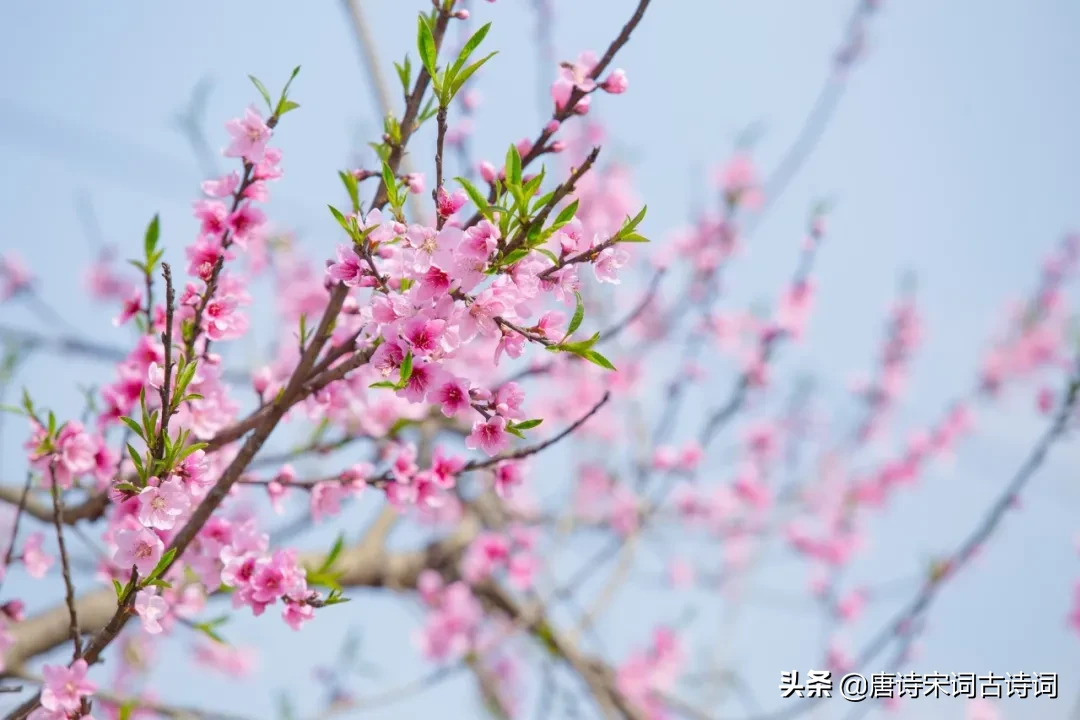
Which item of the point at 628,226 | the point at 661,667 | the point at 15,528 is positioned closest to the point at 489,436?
the point at 628,226

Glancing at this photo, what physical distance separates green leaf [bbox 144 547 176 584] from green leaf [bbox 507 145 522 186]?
0.99 metres

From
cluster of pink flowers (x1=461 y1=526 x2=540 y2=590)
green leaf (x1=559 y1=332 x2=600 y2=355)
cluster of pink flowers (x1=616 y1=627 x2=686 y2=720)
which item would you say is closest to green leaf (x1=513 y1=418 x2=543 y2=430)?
green leaf (x1=559 y1=332 x2=600 y2=355)

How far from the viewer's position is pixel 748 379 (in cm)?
430

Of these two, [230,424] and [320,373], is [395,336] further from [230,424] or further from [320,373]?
[230,424]

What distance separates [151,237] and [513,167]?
3.51 ft

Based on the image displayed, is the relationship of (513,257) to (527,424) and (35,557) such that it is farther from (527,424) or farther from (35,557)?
(35,557)

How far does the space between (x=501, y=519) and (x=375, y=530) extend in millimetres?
822

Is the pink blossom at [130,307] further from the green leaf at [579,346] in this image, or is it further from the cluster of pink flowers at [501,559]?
the cluster of pink flowers at [501,559]

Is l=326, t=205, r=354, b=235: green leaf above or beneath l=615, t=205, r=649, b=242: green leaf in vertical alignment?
beneath

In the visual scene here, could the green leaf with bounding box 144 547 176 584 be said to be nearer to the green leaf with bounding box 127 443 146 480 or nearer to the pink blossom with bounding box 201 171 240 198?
the green leaf with bounding box 127 443 146 480

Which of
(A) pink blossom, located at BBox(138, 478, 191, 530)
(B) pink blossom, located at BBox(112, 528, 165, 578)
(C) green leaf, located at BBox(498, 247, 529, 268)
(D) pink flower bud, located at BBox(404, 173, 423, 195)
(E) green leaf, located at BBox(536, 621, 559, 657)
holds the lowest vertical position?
(B) pink blossom, located at BBox(112, 528, 165, 578)

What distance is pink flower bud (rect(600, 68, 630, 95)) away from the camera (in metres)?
1.82

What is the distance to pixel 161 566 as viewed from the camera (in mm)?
1547

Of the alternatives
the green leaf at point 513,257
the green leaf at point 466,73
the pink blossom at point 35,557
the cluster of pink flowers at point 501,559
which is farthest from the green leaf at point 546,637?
the green leaf at point 466,73
